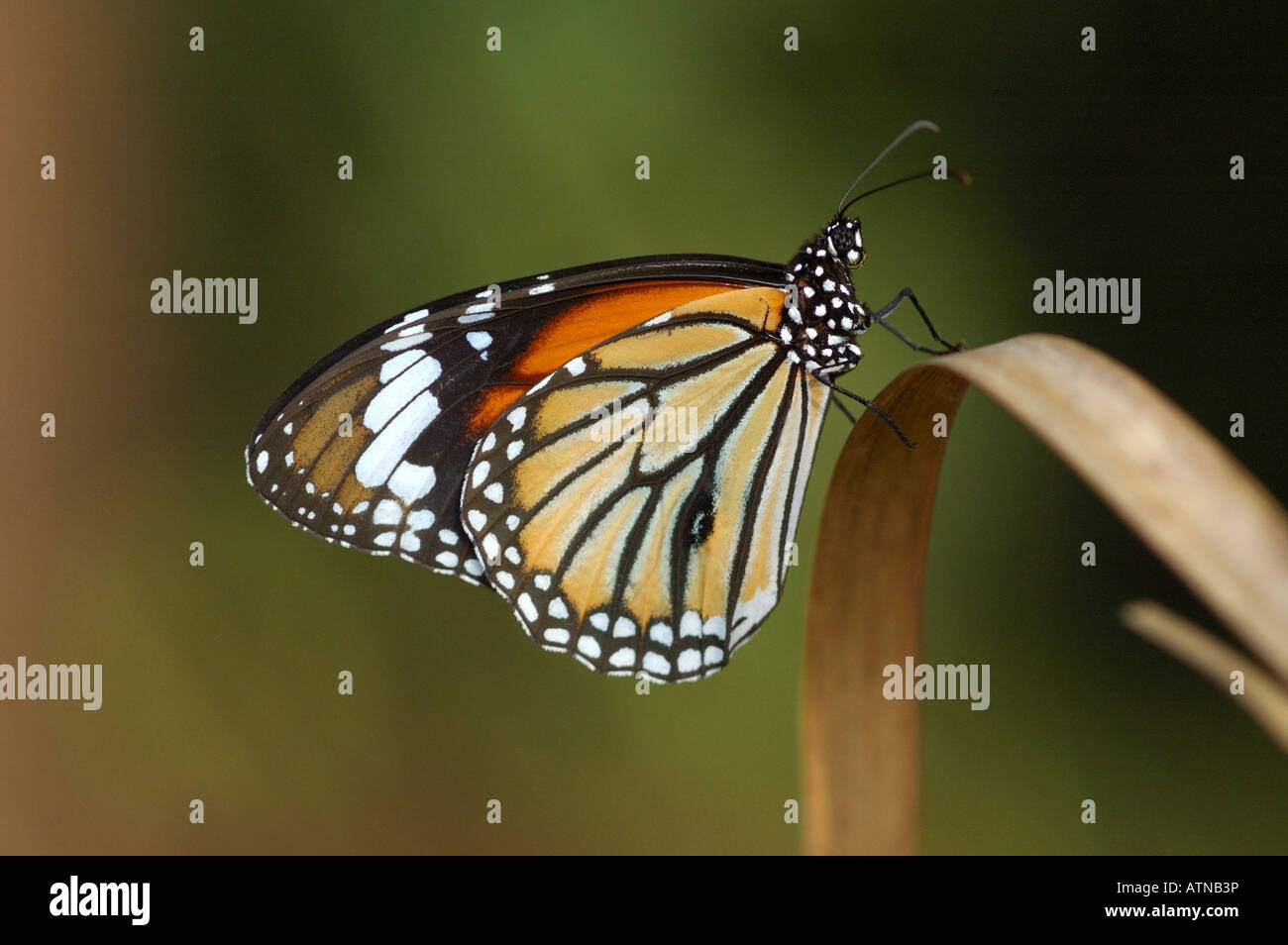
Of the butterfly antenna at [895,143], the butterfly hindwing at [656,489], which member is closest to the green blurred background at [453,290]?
the butterfly antenna at [895,143]

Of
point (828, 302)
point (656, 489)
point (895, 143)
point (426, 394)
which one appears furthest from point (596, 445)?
point (895, 143)

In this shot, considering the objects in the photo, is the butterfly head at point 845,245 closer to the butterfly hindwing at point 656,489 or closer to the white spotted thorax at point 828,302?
the white spotted thorax at point 828,302

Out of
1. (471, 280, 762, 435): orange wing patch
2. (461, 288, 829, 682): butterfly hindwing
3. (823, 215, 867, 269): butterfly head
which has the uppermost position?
(823, 215, 867, 269): butterfly head

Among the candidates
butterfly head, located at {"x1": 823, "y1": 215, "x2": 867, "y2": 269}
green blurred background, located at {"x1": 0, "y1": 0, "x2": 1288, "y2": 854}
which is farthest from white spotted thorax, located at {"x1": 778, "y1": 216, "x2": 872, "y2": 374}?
green blurred background, located at {"x1": 0, "y1": 0, "x2": 1288, "y2": 854}

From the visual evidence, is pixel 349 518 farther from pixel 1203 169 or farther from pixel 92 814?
pixel 1203 169

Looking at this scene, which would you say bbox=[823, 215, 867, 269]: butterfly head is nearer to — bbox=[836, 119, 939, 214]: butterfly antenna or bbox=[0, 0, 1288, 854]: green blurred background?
bbox=[836, 119, 939, 214]: butterfly antenna

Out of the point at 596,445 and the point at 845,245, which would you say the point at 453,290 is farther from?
the point at 845,245

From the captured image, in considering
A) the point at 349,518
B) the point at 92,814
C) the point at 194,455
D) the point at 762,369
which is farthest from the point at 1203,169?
the point at 92,814
